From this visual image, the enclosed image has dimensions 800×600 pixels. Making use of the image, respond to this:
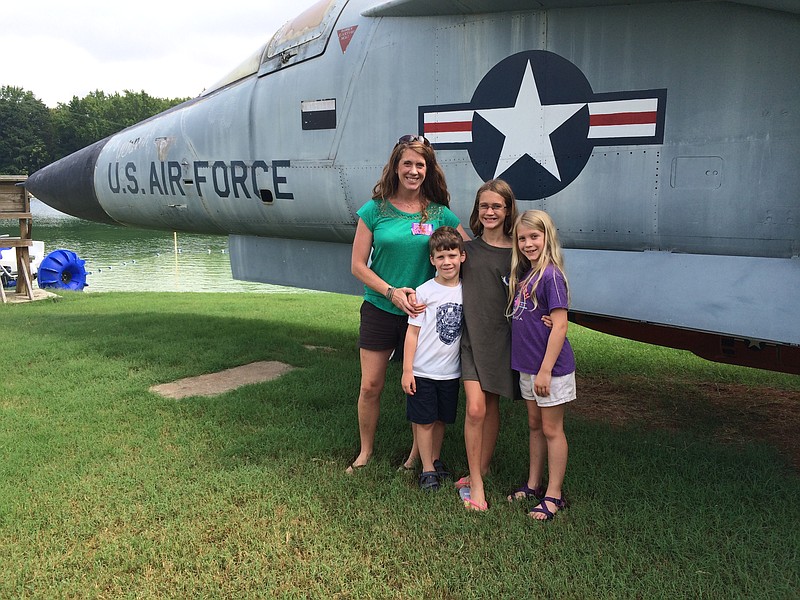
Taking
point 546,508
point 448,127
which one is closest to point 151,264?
point 448,127

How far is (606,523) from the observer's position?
116 inches

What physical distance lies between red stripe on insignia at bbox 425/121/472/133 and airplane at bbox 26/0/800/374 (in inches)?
0.4

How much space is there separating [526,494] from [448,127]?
2.28m

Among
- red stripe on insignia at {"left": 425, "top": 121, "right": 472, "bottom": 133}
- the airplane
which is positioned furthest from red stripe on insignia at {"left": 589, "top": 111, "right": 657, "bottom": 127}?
red stripe on insignia at {"left": 425, "top": 121, "right": 472, "bottom": 133}

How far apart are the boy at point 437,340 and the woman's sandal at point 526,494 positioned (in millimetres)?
510

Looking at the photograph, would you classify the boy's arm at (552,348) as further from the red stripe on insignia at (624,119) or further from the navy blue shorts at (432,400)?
the red stripe on insignia at (624,119)

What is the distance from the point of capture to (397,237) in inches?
124

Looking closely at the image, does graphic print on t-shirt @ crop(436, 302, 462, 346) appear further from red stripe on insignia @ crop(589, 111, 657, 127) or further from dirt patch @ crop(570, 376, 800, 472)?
dirt patch @ crop(570, 376, 800, 472)

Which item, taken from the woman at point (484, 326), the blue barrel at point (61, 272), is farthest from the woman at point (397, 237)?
the blue barrel at point (61, 272)

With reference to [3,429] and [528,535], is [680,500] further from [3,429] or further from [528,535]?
[3,429]

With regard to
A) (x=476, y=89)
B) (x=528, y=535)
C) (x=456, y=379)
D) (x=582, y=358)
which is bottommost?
(x=582, y=358)

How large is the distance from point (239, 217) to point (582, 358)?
12.8 ft

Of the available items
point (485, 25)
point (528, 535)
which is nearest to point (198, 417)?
point (528, 535)

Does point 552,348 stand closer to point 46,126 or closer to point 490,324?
point 490,324
